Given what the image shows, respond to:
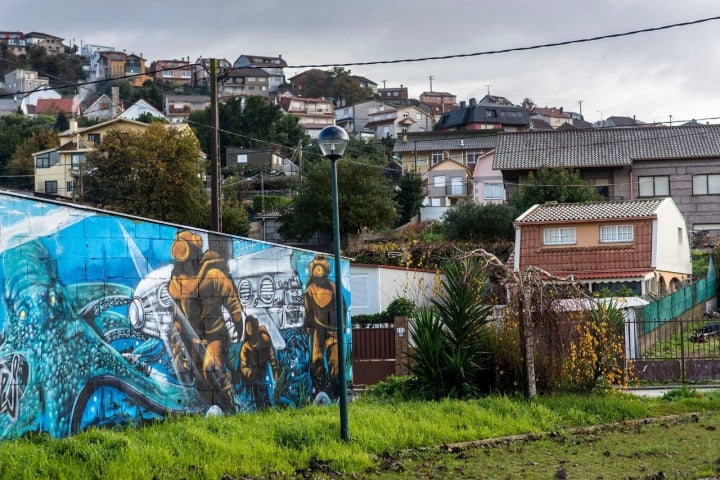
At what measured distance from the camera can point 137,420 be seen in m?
14.8

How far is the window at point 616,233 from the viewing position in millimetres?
39719

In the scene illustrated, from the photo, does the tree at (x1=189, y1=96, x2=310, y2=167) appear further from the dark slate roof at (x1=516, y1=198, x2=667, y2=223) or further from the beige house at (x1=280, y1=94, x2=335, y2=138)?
the beige house at (x1=280, y1=94, x2=335, y2=138)

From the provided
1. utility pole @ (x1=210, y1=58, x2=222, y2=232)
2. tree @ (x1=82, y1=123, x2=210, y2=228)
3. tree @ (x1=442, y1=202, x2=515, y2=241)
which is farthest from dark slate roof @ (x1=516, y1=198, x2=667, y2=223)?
tree @ (x1=82, y1=123, x2=210, y2=228)

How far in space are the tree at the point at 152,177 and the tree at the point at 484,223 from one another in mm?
15171

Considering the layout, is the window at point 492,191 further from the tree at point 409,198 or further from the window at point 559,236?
the window at point 559,236

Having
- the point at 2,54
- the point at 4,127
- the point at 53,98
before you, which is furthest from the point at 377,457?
the point at 2,54

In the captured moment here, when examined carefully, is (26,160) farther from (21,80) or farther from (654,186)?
(21,80)

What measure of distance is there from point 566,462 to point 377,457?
2665 millimetres

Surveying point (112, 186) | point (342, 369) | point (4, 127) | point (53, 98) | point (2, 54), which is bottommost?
point (342, 369)

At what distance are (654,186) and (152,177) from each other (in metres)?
29.1

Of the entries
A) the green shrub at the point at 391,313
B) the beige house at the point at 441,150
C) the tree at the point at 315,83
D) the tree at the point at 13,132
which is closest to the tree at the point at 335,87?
the tree at the point at 315,83

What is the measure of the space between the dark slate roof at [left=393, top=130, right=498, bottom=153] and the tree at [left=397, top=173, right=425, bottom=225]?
19203 millimetres

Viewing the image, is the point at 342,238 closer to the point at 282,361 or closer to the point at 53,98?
the point at 282,361

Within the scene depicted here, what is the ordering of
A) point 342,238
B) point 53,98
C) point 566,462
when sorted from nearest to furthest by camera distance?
point 566,462, point 342,238, point 53,98
